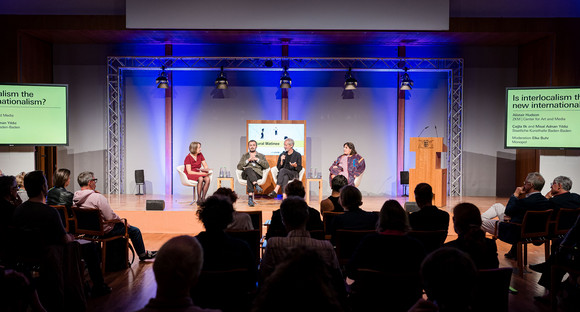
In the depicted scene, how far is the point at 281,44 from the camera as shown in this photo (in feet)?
31.4

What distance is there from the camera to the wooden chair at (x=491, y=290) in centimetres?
227

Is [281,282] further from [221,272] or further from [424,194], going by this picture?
[424,194]

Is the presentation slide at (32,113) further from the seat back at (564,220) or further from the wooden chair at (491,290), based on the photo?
the seat back at (564,220)

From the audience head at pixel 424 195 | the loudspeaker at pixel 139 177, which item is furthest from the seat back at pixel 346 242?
the loudspeaker at pixel 139 177

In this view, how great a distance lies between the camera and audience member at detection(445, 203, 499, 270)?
2541mm

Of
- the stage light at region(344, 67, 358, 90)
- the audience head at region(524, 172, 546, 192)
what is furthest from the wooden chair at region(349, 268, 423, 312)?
the stage light at region(344, 67, 358, 90)

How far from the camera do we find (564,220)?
4.56 m

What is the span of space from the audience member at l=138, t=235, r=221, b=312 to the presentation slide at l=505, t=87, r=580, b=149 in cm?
733

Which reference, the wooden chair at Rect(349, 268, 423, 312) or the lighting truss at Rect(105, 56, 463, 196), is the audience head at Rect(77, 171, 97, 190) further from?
the lighting truss at Rect(105, 56, 463, 196)

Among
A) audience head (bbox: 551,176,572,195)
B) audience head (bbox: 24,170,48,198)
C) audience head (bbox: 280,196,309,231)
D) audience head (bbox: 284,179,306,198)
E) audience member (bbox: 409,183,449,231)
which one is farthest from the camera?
audience head (bbox: 551,176,572,195)

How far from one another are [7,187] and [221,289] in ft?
7.79

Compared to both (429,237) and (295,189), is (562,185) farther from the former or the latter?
(295,189)

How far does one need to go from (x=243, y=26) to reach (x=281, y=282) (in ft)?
24.1

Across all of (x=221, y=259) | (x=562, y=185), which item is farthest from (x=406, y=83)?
(x=221, y=259)
